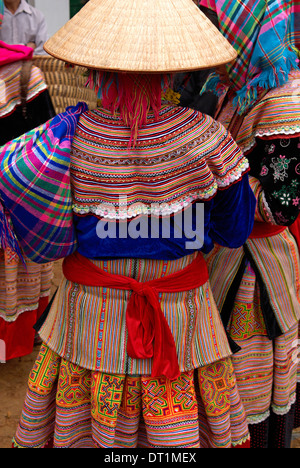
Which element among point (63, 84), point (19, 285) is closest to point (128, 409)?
point (19, 285)

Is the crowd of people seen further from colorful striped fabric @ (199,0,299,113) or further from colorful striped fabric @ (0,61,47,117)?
colorful striped fabric @ (0,61,47,117)

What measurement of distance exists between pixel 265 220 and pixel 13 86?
4.97ft

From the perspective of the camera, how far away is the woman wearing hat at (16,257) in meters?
3.08

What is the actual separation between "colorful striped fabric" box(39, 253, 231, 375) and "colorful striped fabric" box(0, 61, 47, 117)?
1.32 m

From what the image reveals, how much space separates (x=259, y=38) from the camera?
2.25 m

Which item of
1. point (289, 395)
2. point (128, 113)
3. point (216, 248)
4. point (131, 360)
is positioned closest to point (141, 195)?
point (128, 113)

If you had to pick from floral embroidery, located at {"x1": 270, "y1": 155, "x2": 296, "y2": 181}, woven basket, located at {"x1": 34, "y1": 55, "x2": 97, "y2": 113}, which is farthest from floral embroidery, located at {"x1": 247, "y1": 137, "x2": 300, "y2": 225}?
woven basket, located at {"x1": 34, "y1": 55, "x2": 97, "y2": 113}

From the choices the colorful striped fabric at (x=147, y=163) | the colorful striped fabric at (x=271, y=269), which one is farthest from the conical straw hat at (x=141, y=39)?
the colorful striped fabric at (x=271, y=269)

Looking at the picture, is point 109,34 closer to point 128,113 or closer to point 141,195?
point 128,113

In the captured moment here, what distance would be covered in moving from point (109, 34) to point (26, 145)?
403mm

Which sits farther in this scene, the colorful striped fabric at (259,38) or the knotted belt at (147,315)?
the colorful striped fabric at (259,38)

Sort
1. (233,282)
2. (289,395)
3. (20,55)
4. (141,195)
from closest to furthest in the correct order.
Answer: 1. (141,195)
2. (233,282)
3. (289,395)
4. (20,55)

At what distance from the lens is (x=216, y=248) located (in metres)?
2.51

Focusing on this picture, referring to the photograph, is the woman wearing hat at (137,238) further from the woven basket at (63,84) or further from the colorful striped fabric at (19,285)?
the woven basket at (63,84)
